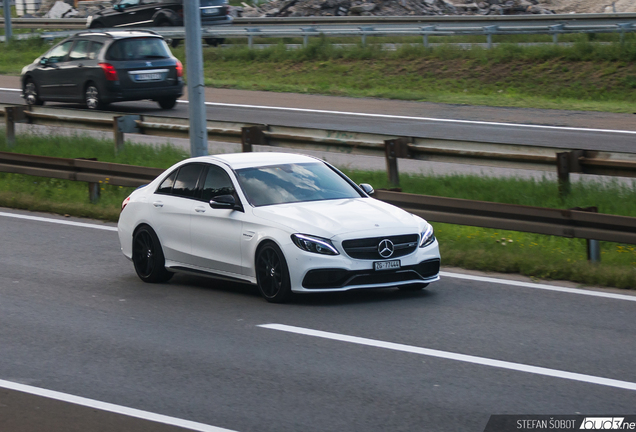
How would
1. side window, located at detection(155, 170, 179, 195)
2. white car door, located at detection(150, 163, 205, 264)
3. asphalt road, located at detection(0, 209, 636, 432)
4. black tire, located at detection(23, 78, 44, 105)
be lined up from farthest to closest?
1. black tire, located at detection(23, 78, 44, 105)
2. side window, located at detection(155, 170, 179, 195)
3. white car door, located at detection(150, 163, 205, 264)
4. asphalt road, located at detection(0, 209, 636, 432)

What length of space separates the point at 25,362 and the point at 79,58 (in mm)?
17376

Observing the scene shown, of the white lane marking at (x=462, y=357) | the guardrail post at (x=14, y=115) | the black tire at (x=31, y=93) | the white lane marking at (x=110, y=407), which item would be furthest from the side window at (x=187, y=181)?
the black tire at (x=31, y=93)

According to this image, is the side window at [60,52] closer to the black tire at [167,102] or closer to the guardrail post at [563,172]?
the black tire at [167,102]

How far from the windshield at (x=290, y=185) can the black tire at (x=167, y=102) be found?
14.6 m

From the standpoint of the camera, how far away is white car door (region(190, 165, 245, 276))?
973 cm

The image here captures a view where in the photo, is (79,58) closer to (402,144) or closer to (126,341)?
(402,144)

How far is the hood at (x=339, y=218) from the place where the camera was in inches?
360

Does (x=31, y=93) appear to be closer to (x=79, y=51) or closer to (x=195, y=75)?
(x=79, y=51)

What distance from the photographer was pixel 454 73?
27.2 m

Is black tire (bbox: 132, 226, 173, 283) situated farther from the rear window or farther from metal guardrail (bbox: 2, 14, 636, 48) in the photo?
metal guardrail (bbox: 2, 14, 636, 48)

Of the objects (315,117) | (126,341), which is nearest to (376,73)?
(315,117)

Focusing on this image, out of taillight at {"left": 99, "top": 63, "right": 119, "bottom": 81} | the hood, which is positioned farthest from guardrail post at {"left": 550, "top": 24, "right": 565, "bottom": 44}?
the hood

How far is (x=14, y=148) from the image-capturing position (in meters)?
18.6

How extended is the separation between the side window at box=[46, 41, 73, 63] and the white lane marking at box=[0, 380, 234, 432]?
60.5 feet
